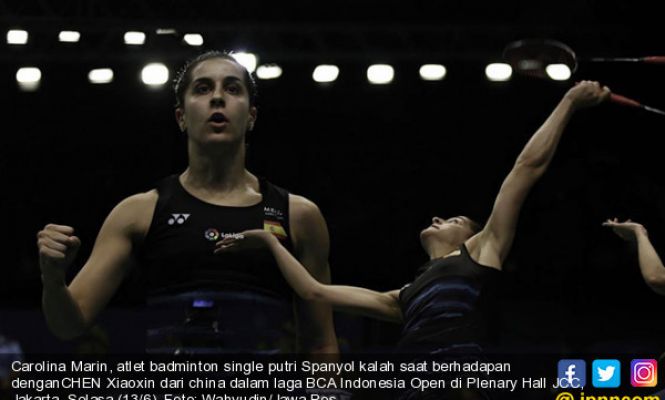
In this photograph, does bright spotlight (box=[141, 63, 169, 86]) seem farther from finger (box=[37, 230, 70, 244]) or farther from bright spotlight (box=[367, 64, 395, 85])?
finger (box=[37, 230, 70, 244])

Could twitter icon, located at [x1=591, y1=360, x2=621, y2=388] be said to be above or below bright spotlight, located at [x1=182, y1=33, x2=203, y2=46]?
below

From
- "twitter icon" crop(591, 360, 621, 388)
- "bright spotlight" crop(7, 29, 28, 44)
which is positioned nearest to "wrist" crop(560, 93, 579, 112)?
"twitter icon" crop(591, 360, 621, 388)

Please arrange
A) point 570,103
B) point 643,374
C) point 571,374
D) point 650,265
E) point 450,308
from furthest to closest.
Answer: point 571,374
point 643,374
point 650,265
point 570,103
point 450,308

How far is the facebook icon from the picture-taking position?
701 cm

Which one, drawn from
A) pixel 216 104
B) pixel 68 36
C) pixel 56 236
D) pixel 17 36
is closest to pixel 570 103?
pixel 216 104

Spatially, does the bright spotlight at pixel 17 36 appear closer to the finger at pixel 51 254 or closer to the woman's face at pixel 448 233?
the woman's face at pixel 448 233

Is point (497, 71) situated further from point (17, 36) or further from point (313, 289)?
point (313, 289)

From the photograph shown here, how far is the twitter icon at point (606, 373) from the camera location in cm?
662

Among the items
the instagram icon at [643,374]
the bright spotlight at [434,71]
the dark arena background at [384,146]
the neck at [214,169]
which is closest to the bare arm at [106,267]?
the neck at [214,169]

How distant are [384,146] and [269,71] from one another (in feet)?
5.21

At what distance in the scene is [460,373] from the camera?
4.00 m

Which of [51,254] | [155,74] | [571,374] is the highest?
[155,74]

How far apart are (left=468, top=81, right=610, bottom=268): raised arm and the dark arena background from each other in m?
3.83

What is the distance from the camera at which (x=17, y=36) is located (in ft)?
26.5
